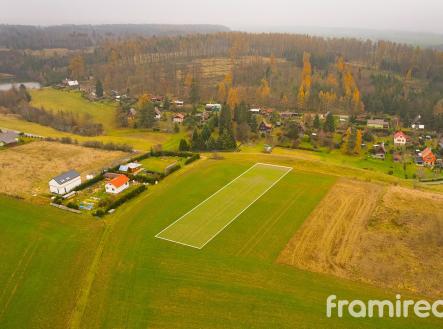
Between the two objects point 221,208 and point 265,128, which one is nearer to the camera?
point 221,208

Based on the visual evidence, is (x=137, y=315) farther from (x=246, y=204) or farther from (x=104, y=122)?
(x=104, y=122)

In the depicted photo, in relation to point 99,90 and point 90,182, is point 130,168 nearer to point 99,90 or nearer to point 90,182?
point 90,182

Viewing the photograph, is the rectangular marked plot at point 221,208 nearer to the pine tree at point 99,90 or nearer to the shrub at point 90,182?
the shrub at point 90,182

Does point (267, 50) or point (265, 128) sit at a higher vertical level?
point (267, 50)

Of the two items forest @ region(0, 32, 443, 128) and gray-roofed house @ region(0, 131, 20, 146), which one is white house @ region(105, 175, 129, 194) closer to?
gray-roofed house @ region(0, 131, 20, 146)

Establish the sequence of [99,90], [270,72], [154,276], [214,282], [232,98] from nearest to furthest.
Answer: [214,282] < [154,276] < [232,98] < [99,90] < [270,72]

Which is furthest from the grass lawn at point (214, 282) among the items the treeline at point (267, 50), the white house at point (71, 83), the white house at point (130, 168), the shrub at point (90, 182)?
the treeline at point (267, 50)

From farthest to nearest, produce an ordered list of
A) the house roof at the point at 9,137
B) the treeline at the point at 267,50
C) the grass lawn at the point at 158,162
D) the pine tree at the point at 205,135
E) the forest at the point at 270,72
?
the treeline at the point at 267,50
the forest at the point at 270,72
the pine tree at the point at 205,135
the house roof at the point at 9,137
the grass lawn at the point at 158,162

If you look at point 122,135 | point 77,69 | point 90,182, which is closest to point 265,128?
point 122,135
